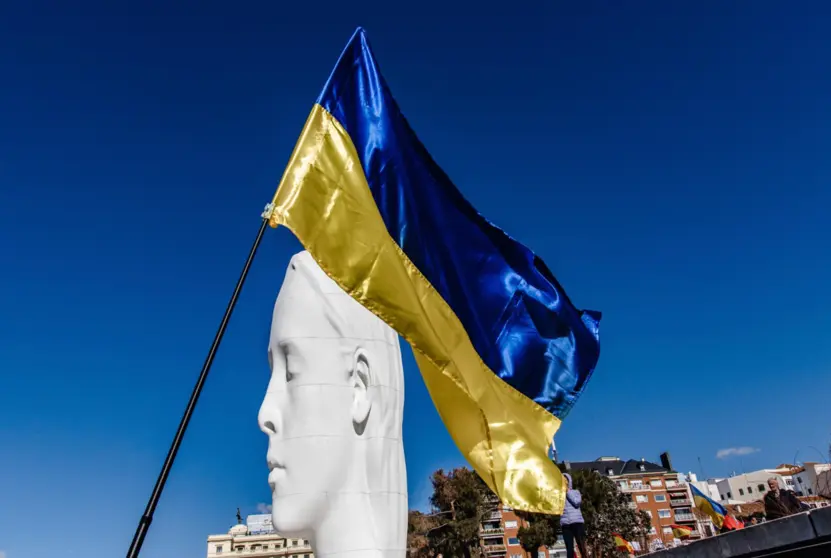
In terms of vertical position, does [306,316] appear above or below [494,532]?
below

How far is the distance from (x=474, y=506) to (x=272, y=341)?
41504mm

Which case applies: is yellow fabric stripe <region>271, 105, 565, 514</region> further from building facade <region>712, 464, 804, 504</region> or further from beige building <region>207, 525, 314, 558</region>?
building facade <region>712, 464, 804, 504</region>

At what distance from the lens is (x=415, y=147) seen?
6.12 metres

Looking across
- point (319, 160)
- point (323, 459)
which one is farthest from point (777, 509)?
point (319, 160)

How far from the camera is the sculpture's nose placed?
5094mm

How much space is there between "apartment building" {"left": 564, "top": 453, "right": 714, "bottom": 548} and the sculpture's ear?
273 ft

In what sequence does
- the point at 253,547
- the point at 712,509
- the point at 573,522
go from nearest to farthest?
the point at 573,522
the point at 712,509
the point at 253,547

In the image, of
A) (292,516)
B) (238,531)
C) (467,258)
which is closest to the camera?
(292,516)

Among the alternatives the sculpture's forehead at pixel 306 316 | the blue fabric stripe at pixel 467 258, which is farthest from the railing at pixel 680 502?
the sculpture's forehead at pixel 306 316

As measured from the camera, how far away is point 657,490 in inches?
3300

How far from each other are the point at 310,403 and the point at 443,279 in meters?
1.89

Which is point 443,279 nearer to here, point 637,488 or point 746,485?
point 637,488

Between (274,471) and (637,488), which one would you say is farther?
(637,488)

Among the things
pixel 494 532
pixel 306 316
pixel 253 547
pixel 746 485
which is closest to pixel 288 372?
pixel 306 316
